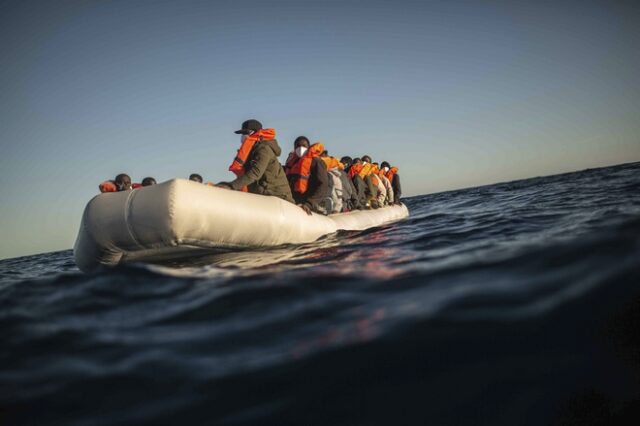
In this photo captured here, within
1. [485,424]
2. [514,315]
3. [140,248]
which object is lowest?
[485,424]

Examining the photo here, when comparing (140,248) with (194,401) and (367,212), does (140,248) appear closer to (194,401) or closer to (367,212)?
(194,401)

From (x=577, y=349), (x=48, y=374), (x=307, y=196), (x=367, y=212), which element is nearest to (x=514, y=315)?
(x=577, y=349)

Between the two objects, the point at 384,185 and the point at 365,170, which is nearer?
the point at 365,170

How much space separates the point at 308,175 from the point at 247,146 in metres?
1.77

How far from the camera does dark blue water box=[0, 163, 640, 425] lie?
118 centimetres

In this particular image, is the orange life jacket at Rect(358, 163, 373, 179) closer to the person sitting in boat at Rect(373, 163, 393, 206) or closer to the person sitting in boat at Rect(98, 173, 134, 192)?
the person sitting in boat at Rect(373, 163, 393, 206)

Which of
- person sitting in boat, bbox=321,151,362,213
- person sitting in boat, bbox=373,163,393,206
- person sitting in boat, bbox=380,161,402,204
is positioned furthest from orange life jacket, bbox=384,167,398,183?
person sitting in boat, bbox=321,151,362,213

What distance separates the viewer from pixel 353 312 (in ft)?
6.32

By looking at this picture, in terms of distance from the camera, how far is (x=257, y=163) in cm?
549

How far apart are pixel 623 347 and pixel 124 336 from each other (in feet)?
7.73

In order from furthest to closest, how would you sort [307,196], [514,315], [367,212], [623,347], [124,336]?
[367,212]
[307,196]
[124,336]
[514,315]
[623,347]

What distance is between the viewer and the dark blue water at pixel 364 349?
3.88ft

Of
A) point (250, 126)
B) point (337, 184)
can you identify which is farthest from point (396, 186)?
point (250, 126)

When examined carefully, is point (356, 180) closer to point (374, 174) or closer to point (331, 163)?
point (374, 174)
